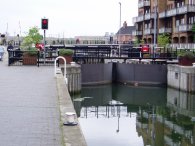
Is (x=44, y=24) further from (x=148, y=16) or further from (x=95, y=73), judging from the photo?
(x=148, y=16)

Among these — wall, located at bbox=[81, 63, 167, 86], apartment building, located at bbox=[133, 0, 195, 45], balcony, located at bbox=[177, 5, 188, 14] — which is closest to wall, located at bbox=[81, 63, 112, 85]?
wall, located at bbox=[81, 63, 167, 86]

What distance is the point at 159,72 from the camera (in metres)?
39.6

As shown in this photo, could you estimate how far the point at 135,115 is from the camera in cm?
2617

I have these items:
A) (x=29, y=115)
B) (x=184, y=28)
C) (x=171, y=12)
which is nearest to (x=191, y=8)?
(x=184, y=28)

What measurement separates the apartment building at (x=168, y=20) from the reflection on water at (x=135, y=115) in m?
29.8

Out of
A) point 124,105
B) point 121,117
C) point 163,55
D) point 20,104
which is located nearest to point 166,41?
point 163,55

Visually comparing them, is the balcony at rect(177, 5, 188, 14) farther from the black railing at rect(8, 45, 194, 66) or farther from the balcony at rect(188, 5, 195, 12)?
the black railing at rect(8, 45, 194, 66)

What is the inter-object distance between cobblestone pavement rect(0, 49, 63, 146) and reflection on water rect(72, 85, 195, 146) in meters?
3.03

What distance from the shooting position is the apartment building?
216ft

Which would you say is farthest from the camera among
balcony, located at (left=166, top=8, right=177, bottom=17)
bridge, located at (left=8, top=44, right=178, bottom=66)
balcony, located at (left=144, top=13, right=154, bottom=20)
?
balcony, located at (left=144, top=13, right=154, bottom=20)

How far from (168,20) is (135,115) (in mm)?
53024

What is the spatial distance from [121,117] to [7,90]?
30.3 ft

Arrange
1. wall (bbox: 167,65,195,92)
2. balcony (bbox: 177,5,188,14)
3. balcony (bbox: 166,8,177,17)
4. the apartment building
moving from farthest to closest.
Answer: balcony (bbox: 166,8,177,17)
the apartment building
balcony (bbox: 177,5,188,14)
wall (bbox: 167,65,195,92)

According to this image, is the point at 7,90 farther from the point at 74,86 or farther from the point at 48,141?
the point at 74,86
